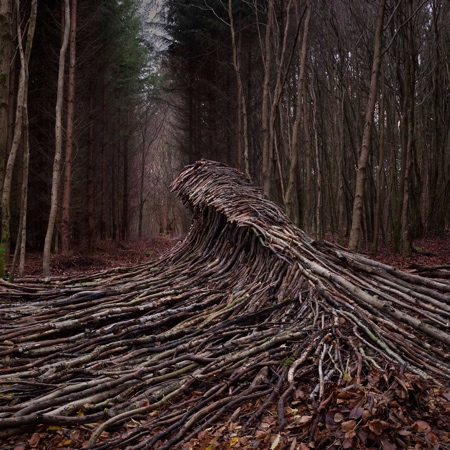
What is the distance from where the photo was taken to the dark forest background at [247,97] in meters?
9.89

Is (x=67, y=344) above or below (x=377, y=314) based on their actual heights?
A: below

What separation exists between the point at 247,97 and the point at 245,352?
1538 centimetres

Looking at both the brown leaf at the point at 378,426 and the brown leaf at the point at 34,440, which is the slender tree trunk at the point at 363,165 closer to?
the brown leaf at the point at 378,426

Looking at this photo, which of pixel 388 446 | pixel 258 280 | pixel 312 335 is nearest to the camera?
pixel 388 446

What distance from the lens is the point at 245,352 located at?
209 cm

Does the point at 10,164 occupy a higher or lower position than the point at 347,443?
higher

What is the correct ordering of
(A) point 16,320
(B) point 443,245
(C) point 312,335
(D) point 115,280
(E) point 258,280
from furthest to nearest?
(B) point 443,245
(D) point 115,280
(E) point 258,280
(A) point 16,320
(C) point 312,335

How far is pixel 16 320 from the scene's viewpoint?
282cm

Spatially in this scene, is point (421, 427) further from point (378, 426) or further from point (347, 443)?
point (347, 443)

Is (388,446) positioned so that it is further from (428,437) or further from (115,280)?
(115,280)

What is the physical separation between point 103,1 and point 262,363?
14.5 metres

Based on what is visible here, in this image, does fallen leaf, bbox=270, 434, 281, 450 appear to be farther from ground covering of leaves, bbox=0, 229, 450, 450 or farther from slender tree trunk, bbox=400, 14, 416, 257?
slender tree trunk, bbox=400, 14, 416, 257

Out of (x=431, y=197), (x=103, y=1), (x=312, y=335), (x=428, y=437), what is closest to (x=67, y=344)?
(x=312, y=335)

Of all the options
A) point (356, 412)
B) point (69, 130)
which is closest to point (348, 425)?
point (356, 412)
